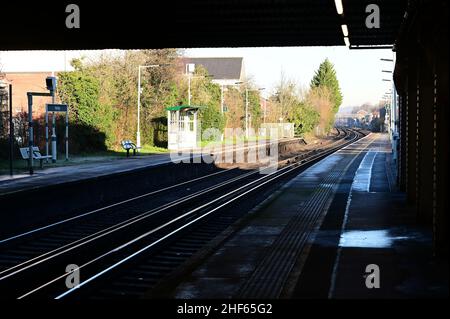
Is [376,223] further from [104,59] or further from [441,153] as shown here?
[104,59]

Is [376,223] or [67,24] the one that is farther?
[67,24]

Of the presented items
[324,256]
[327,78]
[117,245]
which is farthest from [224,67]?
[324,256]

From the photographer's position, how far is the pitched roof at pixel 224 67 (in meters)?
120

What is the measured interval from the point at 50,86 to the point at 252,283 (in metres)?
20.9

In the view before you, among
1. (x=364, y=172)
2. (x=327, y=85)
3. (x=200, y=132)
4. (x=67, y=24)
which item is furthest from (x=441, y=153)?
(x=327, y=85)

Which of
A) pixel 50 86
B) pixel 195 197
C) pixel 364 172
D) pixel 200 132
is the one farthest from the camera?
pixel 200 132

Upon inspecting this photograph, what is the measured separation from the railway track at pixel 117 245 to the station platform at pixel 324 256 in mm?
1185

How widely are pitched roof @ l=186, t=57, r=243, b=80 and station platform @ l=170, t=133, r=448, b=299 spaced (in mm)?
103088

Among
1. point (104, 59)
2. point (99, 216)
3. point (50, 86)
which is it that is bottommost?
point (99, 216)

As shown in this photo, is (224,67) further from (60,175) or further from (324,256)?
(324,256)

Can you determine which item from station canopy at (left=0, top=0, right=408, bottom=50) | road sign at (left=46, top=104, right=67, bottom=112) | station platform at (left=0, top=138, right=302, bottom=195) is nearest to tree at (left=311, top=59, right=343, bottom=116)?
station platform at (left=0, top=138, right=302, bottom=195)

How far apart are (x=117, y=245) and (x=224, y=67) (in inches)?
4318

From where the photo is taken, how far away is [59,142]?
113 ft

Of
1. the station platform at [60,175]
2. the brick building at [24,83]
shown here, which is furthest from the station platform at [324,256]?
the brick building at [24,83]
